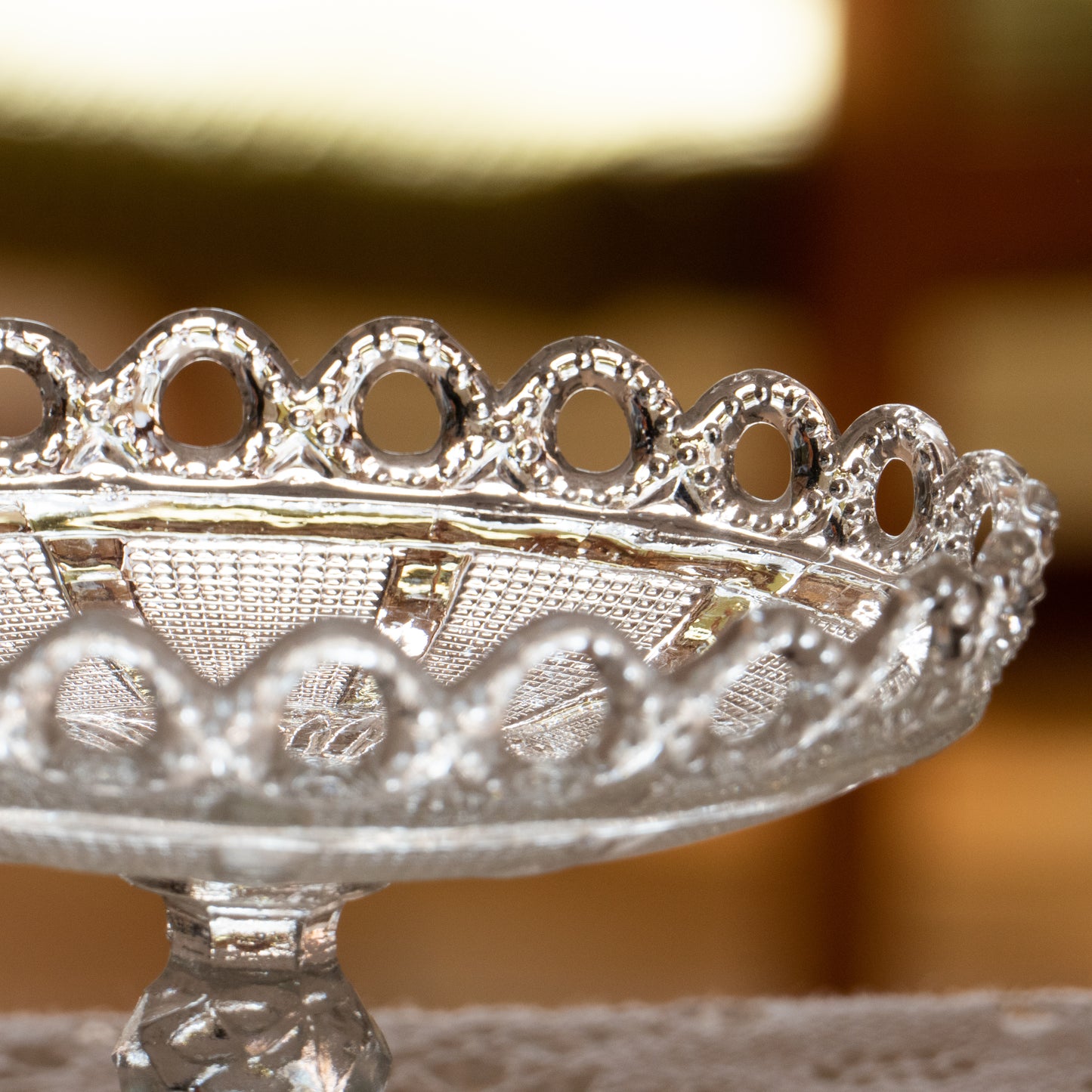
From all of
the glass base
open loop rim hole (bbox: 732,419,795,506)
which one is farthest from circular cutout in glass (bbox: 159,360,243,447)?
the glass base

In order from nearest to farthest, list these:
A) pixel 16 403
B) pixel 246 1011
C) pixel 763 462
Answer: pixel 246 1011
pixel 16 403
pixel 763 462

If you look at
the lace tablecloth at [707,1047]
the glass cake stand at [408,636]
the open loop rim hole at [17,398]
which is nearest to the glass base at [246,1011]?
the glass cake stand at [408,636]

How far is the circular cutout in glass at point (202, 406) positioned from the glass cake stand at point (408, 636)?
91 cm

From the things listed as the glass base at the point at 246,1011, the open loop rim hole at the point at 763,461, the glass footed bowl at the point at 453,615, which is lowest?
the glass base at the point at 246,1011

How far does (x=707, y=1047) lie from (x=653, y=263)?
0.89 meters

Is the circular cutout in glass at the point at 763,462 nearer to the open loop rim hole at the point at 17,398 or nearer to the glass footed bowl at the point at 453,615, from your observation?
the open loop rim hole at the point at 17,398

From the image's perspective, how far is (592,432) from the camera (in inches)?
58.4

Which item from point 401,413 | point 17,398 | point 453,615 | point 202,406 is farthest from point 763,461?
point 453,615

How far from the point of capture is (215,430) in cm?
146

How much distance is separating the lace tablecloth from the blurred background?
25.2 inches

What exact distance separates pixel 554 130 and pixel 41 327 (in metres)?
1.01

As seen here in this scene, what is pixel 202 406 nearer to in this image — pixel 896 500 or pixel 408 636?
pixel 896 500

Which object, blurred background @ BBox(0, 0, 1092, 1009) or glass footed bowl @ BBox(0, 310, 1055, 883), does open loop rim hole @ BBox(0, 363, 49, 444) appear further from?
glass footed bowl @ BBox(0, 310, 1055, 883)

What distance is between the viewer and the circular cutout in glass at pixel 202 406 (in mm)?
1438
